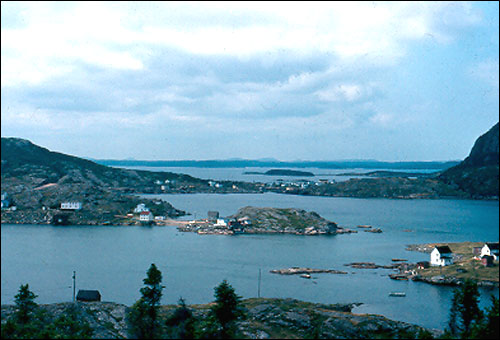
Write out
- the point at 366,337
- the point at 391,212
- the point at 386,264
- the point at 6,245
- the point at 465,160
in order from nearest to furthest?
the point at 366,337
the point at 386,264
the point at 6,245
the point at 391,212
the point at 465,160

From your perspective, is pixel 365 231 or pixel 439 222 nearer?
pixel 365 231

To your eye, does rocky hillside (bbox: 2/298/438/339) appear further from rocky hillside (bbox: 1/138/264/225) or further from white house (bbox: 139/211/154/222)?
rocky hillside (bbox: 1/138/264/225)

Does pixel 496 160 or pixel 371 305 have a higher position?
pixel 496 160

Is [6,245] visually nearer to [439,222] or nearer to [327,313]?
[327,313]

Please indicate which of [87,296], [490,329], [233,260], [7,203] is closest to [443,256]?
[233,260]

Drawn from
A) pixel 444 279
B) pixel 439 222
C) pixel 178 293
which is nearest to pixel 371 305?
pixel 444 279

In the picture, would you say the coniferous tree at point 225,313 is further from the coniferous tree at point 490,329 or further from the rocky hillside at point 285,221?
the rocky hillside at point 285,221
